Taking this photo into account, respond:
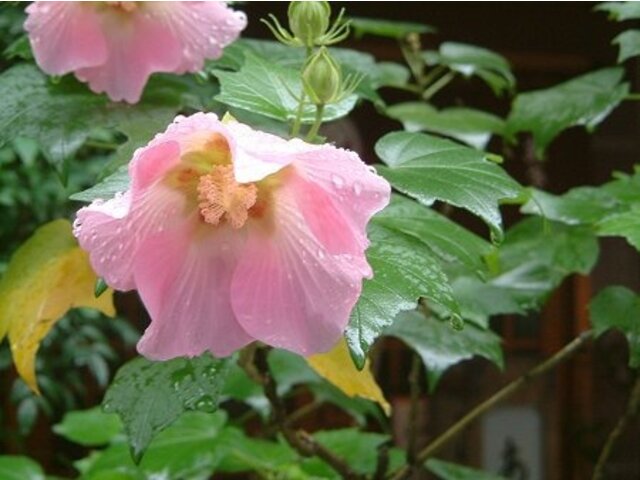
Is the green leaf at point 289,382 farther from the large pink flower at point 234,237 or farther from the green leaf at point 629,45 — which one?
the large pink flower at point 234,237

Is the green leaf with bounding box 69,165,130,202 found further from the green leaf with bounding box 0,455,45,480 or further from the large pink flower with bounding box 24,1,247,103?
the green leaf with bounding box 0,455,45,480

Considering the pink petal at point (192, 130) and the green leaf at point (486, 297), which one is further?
the green leaf at point (486, 297)

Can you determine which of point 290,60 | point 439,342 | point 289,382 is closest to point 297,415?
point 289,382

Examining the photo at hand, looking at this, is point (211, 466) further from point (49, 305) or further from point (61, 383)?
point (61, 383)

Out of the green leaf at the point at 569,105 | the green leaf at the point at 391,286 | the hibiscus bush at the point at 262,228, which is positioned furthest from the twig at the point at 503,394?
the green leaf at the point at 391,286

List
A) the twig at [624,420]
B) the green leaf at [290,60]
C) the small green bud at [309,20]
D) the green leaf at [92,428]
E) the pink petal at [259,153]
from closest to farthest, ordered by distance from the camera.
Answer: the pink petal at [259,153] < the small green bud at [309,20] < the green leaf at [290,60] < the twig at [624,420] < the green leaf at [92,428]

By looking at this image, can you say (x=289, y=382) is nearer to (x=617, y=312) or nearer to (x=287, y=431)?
(x=287, y=431)
